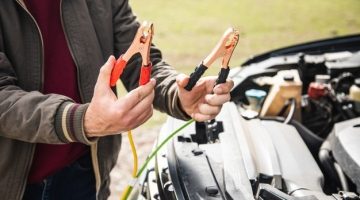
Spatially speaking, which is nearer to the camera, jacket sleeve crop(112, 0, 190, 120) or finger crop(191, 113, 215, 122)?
finger crop(191, 113, 215, 122)

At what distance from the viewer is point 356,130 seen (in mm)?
1864

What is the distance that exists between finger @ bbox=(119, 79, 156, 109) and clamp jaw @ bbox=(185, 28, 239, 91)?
234 mm

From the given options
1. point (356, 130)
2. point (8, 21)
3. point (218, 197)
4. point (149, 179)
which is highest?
point (8, 21)

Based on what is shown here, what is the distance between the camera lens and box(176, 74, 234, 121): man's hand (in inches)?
56.3

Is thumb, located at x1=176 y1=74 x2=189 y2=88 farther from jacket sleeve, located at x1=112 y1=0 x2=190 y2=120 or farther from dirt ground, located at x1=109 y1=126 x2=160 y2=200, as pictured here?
dirt ground, located at x1=109 y1=126 x2=160 y2=200

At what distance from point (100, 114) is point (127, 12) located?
2.37ft

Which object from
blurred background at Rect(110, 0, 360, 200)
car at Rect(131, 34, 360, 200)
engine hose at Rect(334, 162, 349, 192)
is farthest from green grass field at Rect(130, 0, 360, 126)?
engine hose at Rect(334, 162, 349, 192)

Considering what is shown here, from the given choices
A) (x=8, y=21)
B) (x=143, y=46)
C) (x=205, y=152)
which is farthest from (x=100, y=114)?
(x=205, y=152)

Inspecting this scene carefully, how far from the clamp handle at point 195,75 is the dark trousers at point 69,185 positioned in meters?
0.57

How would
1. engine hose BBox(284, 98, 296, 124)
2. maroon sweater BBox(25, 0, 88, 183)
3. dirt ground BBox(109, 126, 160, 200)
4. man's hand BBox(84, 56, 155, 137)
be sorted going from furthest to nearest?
dirt ground BBox(109, 126, 160, 200)
engine hose BBox(284, 98, 296, 124)
maroon sweater BBox(25, 0, 88, 183)
man's hand BBox(84, 56, 155, 137)

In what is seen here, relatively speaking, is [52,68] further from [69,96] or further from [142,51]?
[142,51]

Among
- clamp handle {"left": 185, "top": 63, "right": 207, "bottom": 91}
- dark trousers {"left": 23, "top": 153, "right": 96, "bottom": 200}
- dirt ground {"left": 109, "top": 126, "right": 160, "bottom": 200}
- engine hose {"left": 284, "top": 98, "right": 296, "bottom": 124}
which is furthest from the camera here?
dirt ground {"left": 109, "top": 126, "right": 160, "bottom": 200}

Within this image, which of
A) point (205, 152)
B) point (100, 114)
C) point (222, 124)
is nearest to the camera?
point (100, 114)

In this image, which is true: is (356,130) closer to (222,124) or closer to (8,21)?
(222,124)
